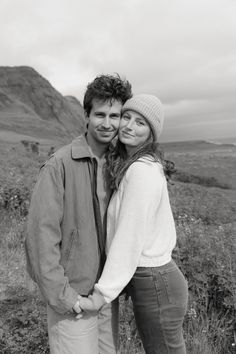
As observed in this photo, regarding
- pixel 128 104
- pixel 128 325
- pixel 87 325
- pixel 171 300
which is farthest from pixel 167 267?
pixel 128 325

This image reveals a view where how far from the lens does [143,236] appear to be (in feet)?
7.61

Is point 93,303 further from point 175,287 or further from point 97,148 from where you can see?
point 97,148

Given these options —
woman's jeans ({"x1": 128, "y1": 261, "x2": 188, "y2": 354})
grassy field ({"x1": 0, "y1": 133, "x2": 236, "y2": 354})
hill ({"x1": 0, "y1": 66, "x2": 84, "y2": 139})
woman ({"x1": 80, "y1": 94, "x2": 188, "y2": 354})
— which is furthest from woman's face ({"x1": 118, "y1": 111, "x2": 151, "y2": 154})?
hill ({"x1": 0, "y1": 66, "x2": 84, "y2": 139})

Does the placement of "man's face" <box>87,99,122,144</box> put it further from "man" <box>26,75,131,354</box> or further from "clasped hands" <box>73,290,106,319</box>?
"clasped hands" <box>73,290,106,319</box>

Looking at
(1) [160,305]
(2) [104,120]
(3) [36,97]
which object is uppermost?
(3) [36,97]

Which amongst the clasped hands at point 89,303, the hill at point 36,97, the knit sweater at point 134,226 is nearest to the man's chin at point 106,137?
the knit sweater at point 134,226

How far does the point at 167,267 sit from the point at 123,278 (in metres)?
0.31

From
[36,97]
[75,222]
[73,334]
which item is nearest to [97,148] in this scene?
[75,222]

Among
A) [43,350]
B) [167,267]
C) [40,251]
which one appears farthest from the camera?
[43,350]

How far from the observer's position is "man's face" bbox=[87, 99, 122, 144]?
255 cm

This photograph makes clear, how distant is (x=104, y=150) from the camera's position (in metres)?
2.65

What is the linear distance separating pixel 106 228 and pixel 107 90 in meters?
0.86

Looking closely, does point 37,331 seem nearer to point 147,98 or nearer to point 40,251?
point 40,251

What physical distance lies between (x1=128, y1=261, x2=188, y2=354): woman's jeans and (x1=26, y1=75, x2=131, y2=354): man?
0.28 meters
